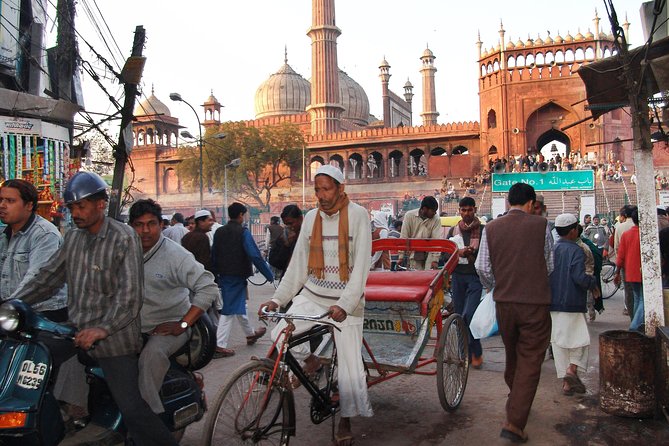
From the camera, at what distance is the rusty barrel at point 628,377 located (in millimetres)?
4098

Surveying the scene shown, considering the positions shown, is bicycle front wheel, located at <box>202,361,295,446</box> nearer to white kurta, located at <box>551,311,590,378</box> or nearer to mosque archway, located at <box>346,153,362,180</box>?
white kurta, located at <box>551,311,590,378</box>

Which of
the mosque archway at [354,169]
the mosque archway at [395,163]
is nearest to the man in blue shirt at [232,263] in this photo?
the mosque archway at [395,163]

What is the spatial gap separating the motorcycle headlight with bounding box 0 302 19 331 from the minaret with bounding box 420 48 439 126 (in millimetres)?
61187

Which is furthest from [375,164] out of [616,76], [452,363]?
[452,363]

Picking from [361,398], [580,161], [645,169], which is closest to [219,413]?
[361,398]

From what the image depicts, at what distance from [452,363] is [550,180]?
16326 mm

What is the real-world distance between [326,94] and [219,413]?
43.0 m

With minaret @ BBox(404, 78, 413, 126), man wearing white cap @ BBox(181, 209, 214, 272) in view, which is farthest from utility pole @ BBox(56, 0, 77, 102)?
minaret @ BBox(404, 78, 413, 126)

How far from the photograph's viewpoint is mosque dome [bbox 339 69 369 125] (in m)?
53.5

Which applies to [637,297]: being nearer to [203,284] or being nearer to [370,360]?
[370,360]

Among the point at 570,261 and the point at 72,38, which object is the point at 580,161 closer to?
the point at 72,38

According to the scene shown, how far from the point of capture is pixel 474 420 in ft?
13.8

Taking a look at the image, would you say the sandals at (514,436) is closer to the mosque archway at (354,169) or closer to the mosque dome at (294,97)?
the mosque archway at (354,169)

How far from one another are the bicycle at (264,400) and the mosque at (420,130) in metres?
25.6
